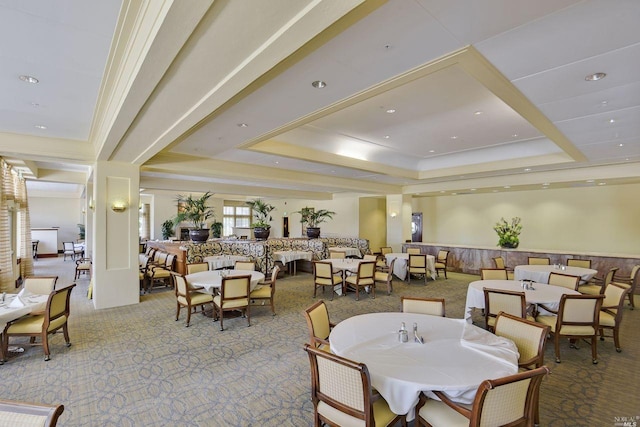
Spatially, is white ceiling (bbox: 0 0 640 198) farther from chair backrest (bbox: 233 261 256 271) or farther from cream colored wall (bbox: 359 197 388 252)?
cream colored wall (bbox: 359 197 388 252)

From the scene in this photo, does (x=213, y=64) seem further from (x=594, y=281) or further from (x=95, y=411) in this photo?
(x=594, y=281)

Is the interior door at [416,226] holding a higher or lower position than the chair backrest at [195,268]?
higher

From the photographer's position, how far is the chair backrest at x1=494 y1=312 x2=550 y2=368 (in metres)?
2.49

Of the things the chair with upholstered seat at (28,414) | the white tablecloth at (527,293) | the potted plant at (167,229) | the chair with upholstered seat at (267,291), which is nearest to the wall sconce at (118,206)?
the chair with upholstered seat at (267,291)

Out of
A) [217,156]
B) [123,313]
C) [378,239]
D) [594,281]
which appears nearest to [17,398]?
[123,313]

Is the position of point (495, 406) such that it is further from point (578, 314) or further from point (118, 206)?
point (118, 206)

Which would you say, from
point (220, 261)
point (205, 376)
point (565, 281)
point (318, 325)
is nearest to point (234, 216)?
point (220, 261)

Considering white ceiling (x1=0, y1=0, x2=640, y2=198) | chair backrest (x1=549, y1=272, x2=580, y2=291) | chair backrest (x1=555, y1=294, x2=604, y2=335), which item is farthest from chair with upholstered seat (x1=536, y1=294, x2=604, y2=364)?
white ceiling (x1=0, y1=0, x2=640, y2=198)

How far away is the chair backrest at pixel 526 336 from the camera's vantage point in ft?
8.16

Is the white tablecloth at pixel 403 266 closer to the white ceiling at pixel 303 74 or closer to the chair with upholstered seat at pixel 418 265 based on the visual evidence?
the chair with upholstered seat at pixel 418 265

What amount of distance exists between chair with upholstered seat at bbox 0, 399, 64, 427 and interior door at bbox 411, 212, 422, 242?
1293 cm

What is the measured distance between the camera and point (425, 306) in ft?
11.6

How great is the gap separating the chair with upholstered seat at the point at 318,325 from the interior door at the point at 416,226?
1074 centimetres

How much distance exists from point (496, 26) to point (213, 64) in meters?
2.26
